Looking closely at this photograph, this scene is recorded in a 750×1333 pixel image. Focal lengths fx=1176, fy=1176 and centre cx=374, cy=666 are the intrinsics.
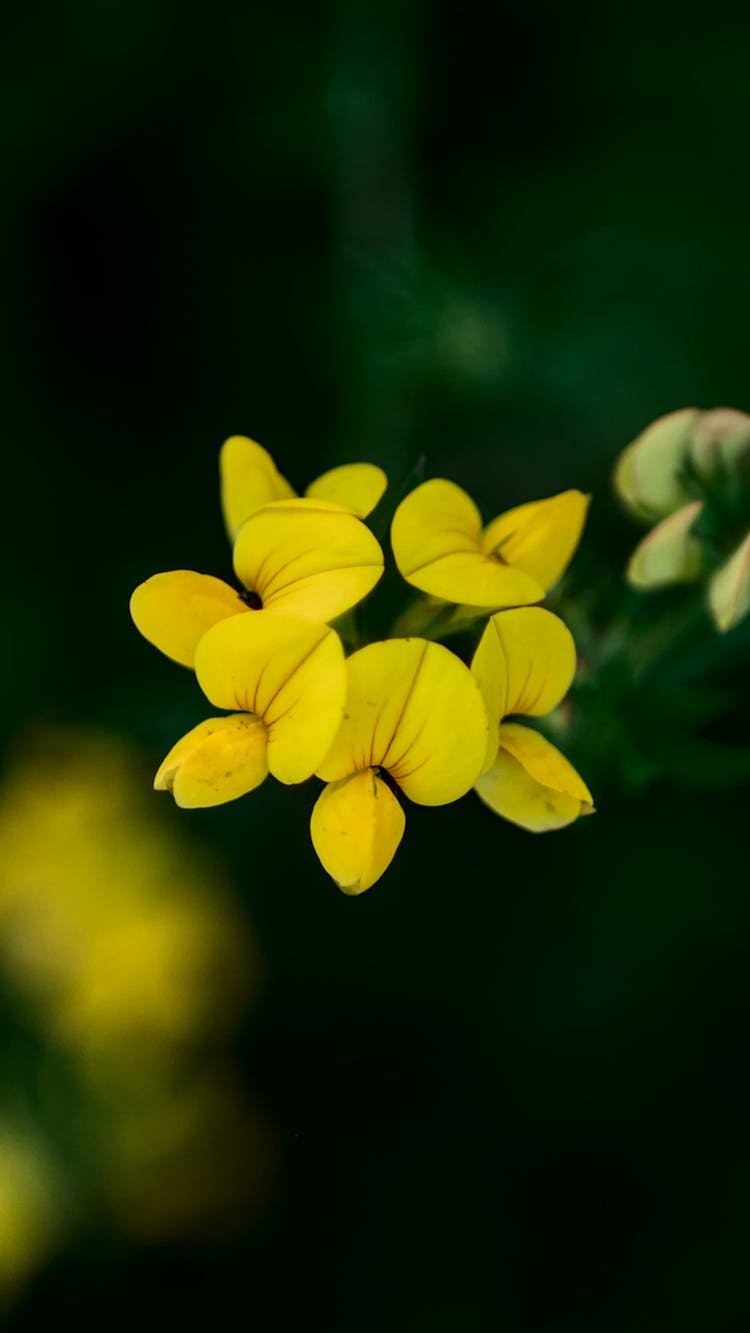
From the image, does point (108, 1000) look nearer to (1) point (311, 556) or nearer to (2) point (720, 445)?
(1) point (311, 556)

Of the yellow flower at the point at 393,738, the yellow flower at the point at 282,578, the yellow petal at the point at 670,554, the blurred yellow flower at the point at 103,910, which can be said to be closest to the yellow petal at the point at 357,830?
the yellow flower at the point at 393,738

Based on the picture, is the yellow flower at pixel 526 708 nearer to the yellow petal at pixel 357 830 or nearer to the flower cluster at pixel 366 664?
the flower cluster at pixel 366 664

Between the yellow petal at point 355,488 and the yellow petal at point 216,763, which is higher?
the yellow petal at point 355,488

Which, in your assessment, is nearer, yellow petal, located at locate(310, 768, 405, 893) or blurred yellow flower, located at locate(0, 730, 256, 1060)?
yellow petal, located at locate(310, 768, 405, 893)

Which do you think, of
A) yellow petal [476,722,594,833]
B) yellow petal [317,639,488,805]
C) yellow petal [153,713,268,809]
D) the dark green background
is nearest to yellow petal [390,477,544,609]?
yellow petal [317,639,488,805]

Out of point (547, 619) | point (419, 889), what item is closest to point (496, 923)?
point (419, 889)

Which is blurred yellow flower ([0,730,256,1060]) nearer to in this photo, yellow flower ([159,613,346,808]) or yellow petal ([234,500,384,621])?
yellow flower ([159,613,346,808])
